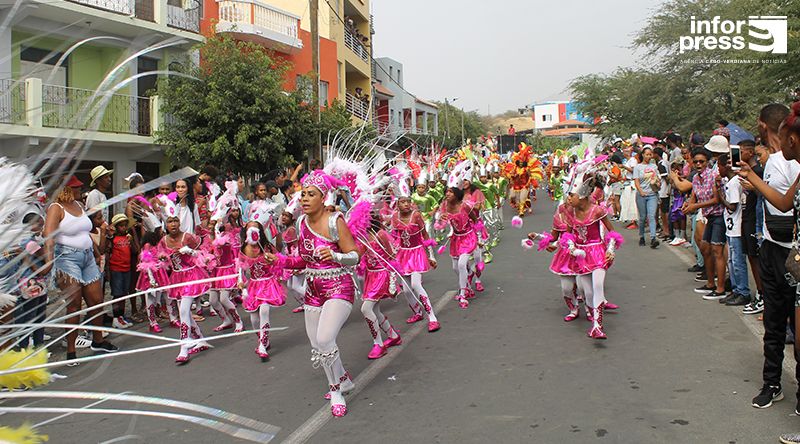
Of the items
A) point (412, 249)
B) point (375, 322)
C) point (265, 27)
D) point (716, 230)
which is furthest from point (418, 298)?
point (265, 27)

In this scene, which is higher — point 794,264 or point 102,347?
point 794,264

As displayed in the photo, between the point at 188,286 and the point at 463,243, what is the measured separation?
3707 millimetres

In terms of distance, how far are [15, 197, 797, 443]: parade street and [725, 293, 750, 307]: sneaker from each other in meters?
0.22

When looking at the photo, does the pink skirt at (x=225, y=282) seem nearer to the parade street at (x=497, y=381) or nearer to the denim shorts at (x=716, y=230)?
the parade street at (x=497, y=381)

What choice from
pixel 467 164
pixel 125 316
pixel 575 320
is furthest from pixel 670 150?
pixel 125 316

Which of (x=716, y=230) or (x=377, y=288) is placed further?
(x=716, y=230)

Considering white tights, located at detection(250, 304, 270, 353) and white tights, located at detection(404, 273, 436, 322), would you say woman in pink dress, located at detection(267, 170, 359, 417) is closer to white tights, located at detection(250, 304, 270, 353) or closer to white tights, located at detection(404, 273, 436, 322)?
white tights, located at detection(250, 304, 270, 353)

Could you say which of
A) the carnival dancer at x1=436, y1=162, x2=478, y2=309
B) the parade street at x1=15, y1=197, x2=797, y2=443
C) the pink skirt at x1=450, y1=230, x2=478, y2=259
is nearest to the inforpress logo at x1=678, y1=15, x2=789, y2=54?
the parade street at x1=15, y1=197, x2=797, y2=443

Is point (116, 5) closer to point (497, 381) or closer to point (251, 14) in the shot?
point (251, 14)

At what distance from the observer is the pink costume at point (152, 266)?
25.4 feet

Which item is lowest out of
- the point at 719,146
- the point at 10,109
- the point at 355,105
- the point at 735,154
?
the point at 10,109

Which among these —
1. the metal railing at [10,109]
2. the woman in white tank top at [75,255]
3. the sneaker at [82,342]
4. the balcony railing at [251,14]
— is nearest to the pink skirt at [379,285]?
the woman in white tank top at [75,255]

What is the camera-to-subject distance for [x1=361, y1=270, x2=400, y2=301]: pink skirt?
6.80 m

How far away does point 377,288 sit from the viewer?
6.83m
